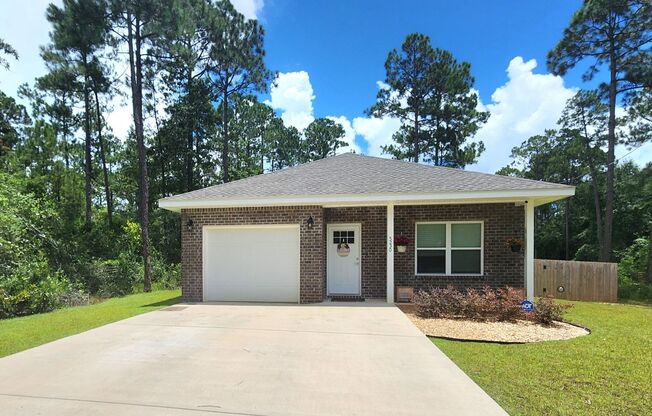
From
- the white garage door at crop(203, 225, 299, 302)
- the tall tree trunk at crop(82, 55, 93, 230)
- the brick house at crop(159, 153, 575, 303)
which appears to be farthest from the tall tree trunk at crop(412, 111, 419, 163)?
the tall tree trunk at crop(82, 55, 93, 230)

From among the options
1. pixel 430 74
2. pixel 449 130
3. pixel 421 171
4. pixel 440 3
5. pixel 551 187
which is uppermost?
pixel 430 74

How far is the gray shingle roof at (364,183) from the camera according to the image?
898 cm

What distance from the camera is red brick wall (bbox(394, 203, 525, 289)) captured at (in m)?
9.70

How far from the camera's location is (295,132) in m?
40.2

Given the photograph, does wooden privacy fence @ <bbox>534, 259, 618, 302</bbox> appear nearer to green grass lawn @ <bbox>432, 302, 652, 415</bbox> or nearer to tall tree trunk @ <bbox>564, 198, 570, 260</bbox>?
green grass lawn @ <bbox>432, 302, 652, 415</bbox>

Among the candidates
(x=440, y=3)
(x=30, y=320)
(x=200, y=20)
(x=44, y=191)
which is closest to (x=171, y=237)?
(x=44, y=191)

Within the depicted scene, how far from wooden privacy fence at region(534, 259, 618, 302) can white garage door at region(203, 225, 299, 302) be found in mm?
9556

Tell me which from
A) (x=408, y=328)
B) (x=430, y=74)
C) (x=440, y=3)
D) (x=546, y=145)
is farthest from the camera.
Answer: (x=546, y=145)

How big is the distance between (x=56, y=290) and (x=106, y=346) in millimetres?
6317

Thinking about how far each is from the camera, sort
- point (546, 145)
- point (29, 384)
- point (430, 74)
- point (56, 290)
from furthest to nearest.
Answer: point (546, 145), point (430, 74), point (56, 290), point (29, 384)

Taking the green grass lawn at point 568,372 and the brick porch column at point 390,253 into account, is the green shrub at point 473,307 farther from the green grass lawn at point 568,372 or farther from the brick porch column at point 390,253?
the green grass lawn at point 568,372

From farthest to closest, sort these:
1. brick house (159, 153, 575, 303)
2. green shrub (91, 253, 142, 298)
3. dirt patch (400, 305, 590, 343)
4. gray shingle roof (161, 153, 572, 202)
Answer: green shrub (91, 253, 142, 298), brick house (159, 153, 575, 303), gray shingle roof (161, 153, 572, 202), dirt patch (400, 305, 590, 343)

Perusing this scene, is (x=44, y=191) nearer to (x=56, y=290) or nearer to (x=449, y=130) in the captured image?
(x=56, y=290)

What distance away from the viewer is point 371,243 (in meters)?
10.2
